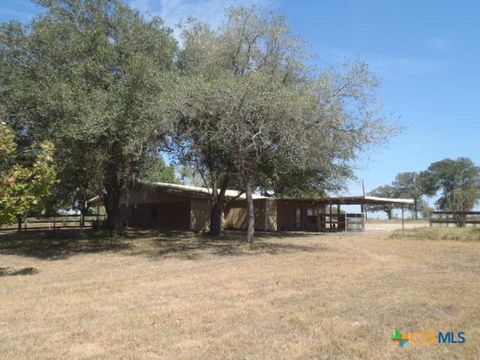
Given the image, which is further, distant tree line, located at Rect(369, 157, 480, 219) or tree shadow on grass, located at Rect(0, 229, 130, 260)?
distant tree line, located at Rect(369, 157, 480, 219)

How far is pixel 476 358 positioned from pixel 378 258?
9550 millimetres

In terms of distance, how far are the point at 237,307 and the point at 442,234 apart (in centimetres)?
1653

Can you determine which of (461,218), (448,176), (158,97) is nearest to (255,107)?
(158,97)

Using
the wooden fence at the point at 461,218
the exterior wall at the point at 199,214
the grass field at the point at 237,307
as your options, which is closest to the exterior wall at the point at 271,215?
the exterior wall at the point at 199,214

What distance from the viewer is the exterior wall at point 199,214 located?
1236 inches

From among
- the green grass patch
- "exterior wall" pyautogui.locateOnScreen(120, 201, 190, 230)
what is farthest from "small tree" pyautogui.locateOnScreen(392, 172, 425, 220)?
the green grass patch

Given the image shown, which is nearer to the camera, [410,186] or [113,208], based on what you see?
[113,208]

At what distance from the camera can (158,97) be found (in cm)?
1597

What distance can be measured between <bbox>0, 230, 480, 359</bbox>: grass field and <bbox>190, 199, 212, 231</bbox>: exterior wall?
1677cm

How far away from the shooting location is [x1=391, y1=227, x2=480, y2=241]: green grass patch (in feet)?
67.4

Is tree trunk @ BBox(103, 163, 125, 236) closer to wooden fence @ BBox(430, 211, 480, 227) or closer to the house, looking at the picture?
the house

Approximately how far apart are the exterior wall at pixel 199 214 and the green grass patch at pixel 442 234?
12.9m

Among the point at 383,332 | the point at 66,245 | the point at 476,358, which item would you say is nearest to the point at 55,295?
the point at 383,332

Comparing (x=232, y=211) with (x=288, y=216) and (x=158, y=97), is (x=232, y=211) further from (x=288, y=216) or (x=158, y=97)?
(x=158, y=97)
